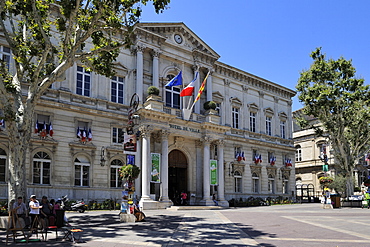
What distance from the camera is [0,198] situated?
883 inches

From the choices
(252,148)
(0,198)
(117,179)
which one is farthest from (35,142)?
(252,148)

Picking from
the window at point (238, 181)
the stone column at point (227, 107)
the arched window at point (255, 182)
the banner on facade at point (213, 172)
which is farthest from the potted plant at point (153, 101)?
the arched window at point (255, 182)

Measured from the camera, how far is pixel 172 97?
33812 millimetres

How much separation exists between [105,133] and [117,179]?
3.81 metres

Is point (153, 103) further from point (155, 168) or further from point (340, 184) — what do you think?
point (340, 184)

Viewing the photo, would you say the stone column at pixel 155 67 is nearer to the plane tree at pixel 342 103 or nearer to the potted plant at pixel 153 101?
the potted plant at pixel 153 101

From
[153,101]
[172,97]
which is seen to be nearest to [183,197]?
[153,101]

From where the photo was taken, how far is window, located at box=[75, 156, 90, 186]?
26614 millimetres

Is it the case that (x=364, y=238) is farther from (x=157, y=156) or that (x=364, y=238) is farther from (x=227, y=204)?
(x=227, y=204)

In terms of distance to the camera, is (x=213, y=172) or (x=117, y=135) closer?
(x=117, y=135)

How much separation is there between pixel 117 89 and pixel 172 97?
5.88m

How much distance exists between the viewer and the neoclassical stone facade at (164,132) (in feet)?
84.9

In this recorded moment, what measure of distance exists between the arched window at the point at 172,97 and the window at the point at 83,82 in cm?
786

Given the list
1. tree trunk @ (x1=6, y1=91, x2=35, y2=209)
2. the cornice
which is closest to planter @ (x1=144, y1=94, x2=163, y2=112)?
the cornice
